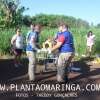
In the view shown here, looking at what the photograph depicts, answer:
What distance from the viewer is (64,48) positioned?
16.0 feet

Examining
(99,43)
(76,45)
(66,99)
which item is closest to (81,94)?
(66,99)

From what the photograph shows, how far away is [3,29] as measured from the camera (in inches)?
178

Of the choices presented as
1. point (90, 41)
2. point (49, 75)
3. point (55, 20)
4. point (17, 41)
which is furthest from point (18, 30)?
point (90, 41)

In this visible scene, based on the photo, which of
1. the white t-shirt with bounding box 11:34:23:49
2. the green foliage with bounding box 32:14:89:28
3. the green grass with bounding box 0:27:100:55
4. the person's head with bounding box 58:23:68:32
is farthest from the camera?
the person's head with bounding box 58:23:68:32

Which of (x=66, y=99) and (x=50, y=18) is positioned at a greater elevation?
(x=50, y=18)

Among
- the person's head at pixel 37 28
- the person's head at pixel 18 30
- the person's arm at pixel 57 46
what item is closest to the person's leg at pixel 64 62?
the person's arm at pixel 57 46

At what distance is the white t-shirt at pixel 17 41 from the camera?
14.2ft

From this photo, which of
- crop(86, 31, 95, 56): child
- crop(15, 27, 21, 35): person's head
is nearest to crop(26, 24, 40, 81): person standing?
crop(15, 27, 21, 35): person's head

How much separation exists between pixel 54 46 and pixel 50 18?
63cm

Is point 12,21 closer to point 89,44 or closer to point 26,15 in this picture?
point 26,15

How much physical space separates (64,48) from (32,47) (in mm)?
346

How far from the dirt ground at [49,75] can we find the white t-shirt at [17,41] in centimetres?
19

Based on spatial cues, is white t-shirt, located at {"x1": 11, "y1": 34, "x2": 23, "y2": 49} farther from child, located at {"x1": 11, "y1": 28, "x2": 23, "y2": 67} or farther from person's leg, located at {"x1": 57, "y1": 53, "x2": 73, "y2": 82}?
person's leg, located at {"x1": 57, "y1": 53, "x2": 73, "y2": 82}

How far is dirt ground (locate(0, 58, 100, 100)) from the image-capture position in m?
4.32
